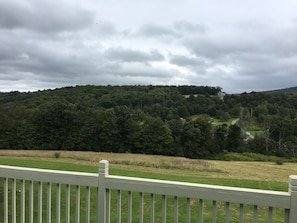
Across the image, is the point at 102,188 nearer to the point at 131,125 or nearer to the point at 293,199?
the point at 293,199

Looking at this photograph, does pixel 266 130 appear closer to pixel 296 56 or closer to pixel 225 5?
pixel 296 56

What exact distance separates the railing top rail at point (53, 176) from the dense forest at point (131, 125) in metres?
27.2

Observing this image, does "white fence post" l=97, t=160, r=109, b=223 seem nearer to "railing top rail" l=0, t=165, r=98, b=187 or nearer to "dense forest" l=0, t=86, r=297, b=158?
"railing top rail" l=0, t=165, r=98, b=187

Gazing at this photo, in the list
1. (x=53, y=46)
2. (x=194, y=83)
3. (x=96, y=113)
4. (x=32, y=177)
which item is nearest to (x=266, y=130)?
(x=194, y=83)

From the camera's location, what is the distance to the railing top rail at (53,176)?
2.09 m

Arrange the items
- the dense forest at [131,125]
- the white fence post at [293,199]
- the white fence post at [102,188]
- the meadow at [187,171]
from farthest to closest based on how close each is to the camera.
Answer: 1. the dense forest at [131,125]
2. the meadow at [187,171]
3. the white fence post at [102,188]
4. the white fence post at [293,199]

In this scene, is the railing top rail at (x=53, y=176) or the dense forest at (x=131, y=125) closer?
the railing top rail at (x=53, y=176)

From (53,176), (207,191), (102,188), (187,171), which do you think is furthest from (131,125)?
(207,191)

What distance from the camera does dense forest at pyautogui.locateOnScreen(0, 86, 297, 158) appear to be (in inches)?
1155

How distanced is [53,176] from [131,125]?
94.5 feet

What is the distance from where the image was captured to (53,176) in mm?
2176

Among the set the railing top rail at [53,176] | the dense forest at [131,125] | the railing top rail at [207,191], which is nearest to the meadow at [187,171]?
the railing top rail at [53,176]

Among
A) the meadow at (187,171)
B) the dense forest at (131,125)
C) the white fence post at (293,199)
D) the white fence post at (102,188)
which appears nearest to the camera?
the white fence post at (293,199)

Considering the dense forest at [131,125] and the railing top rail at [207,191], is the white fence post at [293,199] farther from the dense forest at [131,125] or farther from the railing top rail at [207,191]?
the dense forest at [131,125]
